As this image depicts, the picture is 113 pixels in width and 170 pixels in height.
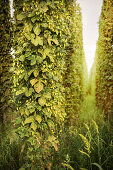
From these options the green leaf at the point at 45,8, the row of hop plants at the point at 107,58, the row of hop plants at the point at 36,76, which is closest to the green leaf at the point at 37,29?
the row of hop plants at the point at 36,76

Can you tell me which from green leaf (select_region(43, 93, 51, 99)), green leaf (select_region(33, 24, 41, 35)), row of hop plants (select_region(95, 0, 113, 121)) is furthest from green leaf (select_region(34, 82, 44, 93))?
row of hop plants (select_region(95, 0, 113, 121))

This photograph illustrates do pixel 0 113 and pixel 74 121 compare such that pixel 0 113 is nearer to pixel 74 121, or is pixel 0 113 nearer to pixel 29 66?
pixel 74 121

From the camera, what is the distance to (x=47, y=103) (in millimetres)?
2162

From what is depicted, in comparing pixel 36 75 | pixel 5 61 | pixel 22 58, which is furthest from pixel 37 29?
pixel 5 61

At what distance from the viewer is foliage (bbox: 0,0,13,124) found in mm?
4415

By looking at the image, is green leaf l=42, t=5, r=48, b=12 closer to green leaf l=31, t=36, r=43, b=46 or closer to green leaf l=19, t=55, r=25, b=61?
green leaf l=31, t=36, r=43, b=46

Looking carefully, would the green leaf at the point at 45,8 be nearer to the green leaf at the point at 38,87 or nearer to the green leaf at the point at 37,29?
the green leaf at the point at 37,29

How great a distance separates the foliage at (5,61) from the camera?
14.5ft

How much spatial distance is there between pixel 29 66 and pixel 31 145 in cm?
133

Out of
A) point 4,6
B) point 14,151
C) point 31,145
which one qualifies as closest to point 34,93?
point 31,145

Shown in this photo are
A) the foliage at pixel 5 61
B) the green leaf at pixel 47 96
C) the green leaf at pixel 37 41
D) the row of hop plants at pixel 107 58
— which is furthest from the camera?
the foliage at pixel 5 61

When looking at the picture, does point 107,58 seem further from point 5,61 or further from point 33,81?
point 5,61

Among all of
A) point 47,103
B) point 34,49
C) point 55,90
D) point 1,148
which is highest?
point 34,49

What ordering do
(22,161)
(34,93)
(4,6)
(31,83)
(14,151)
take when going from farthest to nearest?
1. (4,6)
2. (14,151)
3. (22,161)
4. (34,93)
5. (31,83)
